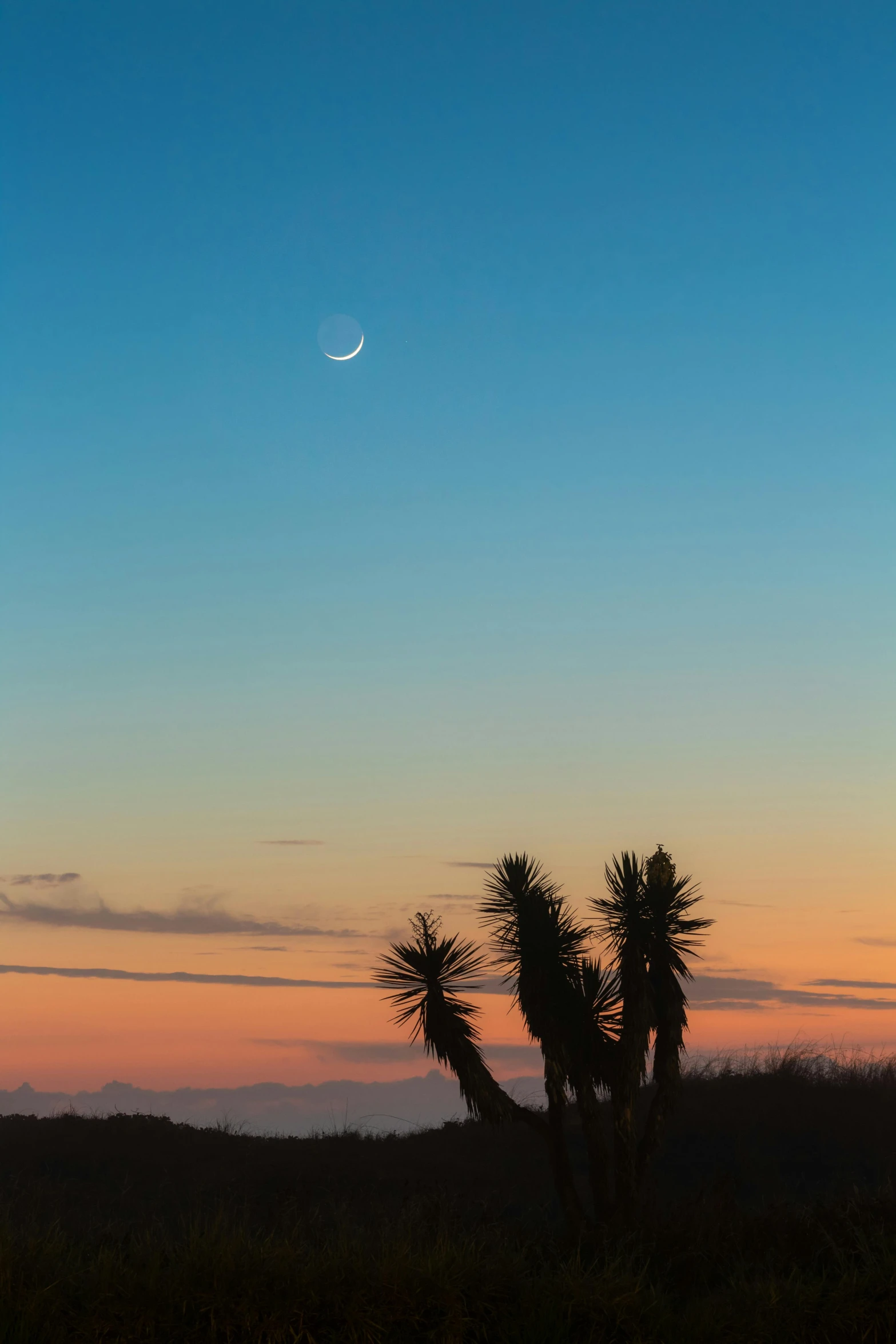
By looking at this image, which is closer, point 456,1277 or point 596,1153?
point 456,1277

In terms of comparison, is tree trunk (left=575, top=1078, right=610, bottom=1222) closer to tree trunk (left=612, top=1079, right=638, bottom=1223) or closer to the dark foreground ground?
tree trunk (left=612, top=1079, right=638, bottom=1223)

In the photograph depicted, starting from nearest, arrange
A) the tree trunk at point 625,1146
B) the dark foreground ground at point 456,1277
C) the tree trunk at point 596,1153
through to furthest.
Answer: the dark foreground ground at point 456,1277 < the tree trunk at point 596,1153 < the tree trunk at point 625,1146

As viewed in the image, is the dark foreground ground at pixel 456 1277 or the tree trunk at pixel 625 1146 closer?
the dark foreground ground at pixel 456 1277

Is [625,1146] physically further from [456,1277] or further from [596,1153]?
[456,1277]

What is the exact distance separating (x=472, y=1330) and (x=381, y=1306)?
2.97 feet

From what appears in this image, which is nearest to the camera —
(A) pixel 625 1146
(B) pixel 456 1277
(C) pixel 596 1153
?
(B) pixel 456 1277

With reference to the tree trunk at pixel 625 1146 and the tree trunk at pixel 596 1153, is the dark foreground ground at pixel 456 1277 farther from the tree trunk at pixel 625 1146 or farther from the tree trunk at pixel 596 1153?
the tree trunk at pixel 596 1153

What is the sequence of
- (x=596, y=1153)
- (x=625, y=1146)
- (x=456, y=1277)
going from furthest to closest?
(x=625, y=1146)
(x=596, y=1153)
(x=456, y=1277)

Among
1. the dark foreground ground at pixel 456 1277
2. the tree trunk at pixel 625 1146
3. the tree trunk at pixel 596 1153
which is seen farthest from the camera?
the tree trunk at pixel 625 1146

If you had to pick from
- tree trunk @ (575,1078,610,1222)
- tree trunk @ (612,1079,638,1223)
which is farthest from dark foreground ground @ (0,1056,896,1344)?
tree trunk @ (575,1078,610,1222)

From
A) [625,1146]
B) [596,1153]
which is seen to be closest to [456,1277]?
[596,1153]

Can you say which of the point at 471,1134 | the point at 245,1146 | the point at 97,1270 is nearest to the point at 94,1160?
the point at 245,1146

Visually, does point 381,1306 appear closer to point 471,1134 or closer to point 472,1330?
point 472,1330

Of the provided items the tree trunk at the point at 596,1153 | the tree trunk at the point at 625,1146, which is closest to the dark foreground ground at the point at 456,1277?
the tree trunk at the point at 625,1146
